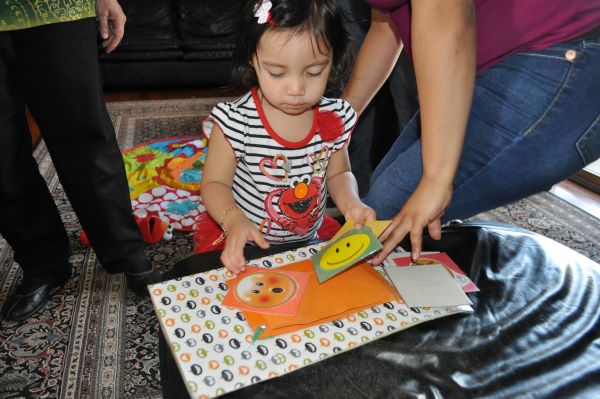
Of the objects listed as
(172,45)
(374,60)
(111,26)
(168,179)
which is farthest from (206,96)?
(374,60)

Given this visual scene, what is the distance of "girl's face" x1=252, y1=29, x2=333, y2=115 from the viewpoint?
0.91 meters

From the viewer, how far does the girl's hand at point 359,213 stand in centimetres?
98

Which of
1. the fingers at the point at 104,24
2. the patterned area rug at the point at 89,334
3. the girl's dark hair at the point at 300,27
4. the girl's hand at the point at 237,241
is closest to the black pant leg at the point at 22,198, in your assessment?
the patterned area rug at the point at 89,334

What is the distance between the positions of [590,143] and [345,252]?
21.9 inches

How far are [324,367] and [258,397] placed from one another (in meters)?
0.11

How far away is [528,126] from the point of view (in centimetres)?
97

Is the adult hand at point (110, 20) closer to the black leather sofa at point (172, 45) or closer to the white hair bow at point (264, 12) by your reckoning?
the white hair bow at point (264, 12)

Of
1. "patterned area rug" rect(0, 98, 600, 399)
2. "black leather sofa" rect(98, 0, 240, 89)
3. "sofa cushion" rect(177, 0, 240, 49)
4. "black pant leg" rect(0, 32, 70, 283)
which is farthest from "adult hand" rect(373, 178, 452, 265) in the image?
"sofa cushion" rect(177, 0, 240, 49)

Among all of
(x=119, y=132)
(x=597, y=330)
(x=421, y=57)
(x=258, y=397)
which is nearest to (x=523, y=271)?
(x=597, y=330)

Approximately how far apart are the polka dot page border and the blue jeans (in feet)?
1.11

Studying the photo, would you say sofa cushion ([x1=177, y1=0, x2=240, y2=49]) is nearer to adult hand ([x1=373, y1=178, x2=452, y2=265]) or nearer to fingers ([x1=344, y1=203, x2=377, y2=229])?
fingers ([x1=344, y1=203, x2=377, y2=229])

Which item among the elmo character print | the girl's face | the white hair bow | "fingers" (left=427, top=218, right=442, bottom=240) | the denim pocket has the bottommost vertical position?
the elmo character print

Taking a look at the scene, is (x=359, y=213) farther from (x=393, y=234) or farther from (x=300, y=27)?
(x=300, y=27)

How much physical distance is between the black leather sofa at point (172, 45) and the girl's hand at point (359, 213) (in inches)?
98.4
